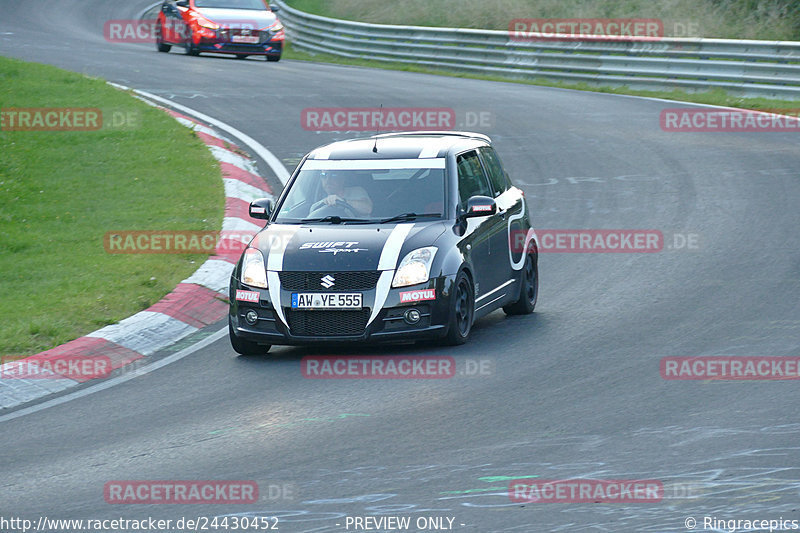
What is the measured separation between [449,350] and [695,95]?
15727 mm

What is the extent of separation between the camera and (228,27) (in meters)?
29.8

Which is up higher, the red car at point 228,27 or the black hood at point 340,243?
the red car at point 228,27

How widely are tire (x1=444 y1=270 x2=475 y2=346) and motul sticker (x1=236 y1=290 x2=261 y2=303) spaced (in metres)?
1.48

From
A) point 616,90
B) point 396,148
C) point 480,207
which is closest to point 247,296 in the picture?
point 480,207

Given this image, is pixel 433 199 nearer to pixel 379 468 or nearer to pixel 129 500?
pixel 379 468

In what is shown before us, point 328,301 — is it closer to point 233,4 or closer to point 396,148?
point 396,148

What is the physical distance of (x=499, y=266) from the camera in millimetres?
10867

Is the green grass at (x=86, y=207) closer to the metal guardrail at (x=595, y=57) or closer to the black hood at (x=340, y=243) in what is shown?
the black hood at (x=340, y=243)

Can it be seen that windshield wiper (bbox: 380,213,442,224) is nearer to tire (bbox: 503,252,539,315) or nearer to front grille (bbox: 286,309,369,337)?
front grille (bbox: 286,309,369,337)

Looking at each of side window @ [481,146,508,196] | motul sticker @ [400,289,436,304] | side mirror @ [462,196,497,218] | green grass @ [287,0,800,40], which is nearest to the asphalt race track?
motul sticker @ [400,289,436,304]

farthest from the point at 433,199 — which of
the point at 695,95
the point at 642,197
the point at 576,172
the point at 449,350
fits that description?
the point at 695,95

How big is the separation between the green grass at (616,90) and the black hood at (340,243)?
13700mm

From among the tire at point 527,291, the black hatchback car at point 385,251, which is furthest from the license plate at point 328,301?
the tire at point 527,291

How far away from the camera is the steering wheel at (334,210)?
10.5 m
